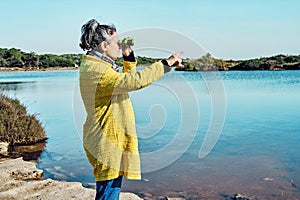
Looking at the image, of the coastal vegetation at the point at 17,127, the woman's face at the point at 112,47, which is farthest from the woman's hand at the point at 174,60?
the coastal vegetation at the point at 17,127

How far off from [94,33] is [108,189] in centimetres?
99

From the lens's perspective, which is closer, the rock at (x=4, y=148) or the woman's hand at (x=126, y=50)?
the woman's hand at (x=126, y=50)

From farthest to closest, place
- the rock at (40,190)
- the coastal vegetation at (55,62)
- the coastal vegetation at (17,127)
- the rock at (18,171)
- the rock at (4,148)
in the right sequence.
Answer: the coastal vegetation at (55,62) < the coastal vegetation at (17,127) < the rock at (4,148) < the rock at (18,171) < the rock at (40,190)

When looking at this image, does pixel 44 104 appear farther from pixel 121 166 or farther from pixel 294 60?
pixel 294 60

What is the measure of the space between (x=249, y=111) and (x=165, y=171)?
8.41 m

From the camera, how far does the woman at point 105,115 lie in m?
2.33

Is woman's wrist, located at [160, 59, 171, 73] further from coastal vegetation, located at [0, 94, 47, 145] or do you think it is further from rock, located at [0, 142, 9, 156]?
coastal vegetation, located at [0, 94, 47, 145]

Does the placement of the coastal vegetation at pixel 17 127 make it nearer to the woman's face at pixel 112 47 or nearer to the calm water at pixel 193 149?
the calm water at pixel 193 149

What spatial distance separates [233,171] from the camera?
24.1ft

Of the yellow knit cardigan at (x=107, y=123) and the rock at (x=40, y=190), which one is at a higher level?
the yellow knit cardigan at (x=107, y=123)

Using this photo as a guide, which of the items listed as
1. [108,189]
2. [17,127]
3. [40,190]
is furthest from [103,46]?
[17,127]

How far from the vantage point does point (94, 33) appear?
240cm

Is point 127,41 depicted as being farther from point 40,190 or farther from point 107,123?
point 40,190

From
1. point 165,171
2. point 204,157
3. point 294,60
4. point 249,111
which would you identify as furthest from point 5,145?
point 294,60
